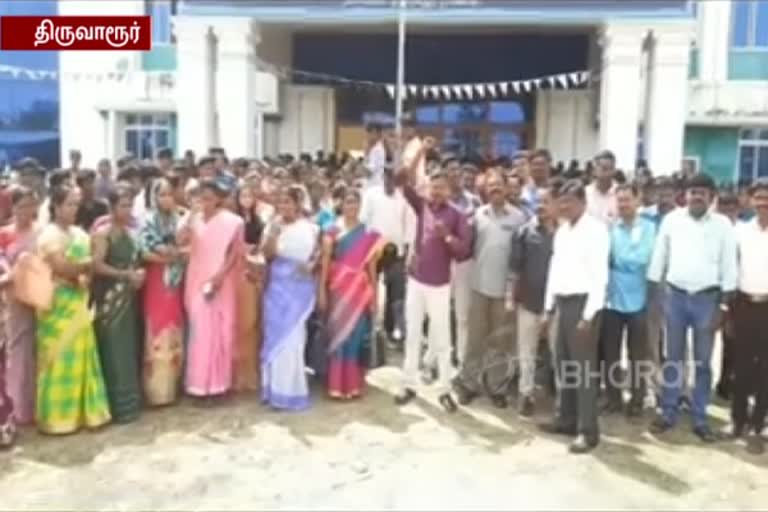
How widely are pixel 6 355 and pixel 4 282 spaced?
1.41 ft

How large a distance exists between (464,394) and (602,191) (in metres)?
1.69

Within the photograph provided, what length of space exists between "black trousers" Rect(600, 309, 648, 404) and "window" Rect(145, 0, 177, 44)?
13909 mm

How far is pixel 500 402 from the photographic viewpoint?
6.42m

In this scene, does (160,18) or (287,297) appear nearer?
(287,297)

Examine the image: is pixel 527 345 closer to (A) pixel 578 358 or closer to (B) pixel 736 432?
(A) pixel 578 358

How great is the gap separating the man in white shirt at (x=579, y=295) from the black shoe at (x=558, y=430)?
0.40 ft

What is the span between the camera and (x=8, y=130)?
19609mm

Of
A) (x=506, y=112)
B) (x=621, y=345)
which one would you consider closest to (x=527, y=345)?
(x=621, y=345)

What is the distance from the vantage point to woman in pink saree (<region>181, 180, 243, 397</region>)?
610cm

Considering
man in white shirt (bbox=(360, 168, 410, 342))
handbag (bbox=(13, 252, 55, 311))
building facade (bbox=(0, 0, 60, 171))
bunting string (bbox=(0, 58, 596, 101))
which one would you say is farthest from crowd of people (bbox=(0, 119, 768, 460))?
building facade (bbox=(0, 0, 60, 171))

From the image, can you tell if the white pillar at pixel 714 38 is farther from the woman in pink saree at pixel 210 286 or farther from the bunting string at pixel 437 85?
the woman in pink saree at pixel 210 286

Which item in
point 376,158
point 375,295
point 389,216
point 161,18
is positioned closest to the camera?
point 375,295

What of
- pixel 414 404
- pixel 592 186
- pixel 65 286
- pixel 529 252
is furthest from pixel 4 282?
pixel 592 186

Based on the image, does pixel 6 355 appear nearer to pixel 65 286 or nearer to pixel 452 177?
pixel 65 286
